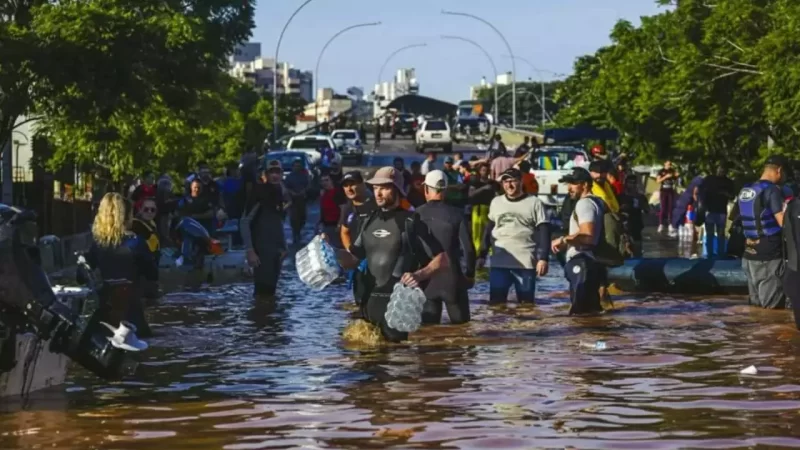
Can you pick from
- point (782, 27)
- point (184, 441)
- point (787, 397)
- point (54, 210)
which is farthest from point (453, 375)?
point (782, 27)

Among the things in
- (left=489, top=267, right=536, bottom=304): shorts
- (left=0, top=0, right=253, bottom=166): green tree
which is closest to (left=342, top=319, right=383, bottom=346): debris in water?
(left=489, top=267, right=536, bottom=304): shorts

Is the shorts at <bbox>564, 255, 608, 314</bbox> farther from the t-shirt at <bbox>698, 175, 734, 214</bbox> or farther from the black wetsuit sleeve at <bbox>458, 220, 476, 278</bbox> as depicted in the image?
the t-shirt at <bbox>698, 175, 734, 214</bbox>

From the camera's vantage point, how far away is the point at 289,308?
770 inches

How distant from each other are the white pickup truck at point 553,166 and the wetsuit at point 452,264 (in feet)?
89.7

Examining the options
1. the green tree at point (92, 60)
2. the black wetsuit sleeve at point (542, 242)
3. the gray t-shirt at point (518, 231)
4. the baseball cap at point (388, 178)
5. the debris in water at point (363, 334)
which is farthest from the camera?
the green tree at point (92, 60)

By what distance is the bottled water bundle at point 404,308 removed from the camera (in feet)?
43.2

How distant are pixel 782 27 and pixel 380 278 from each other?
82.4 feet

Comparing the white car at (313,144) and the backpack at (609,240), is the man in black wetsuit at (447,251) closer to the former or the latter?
the backpack at (609,240)

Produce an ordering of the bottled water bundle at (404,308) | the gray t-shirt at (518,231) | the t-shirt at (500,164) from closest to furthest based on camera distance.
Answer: the bottled water bundle at (404,308) → the gray t-shirt at (518,231) → the t-shirt at (500,164)

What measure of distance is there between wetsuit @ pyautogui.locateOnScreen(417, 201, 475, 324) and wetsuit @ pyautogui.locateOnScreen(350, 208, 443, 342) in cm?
80

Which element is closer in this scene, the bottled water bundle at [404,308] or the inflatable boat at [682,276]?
the bottled water bundle at [404,308]

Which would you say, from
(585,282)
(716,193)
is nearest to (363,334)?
(585,282)

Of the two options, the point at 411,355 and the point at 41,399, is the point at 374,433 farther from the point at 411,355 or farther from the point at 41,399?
the point at 411,355

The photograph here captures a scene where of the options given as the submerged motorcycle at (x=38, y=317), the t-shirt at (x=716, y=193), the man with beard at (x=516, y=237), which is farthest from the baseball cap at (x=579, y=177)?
the t-shirt at (x=716, y=193)
